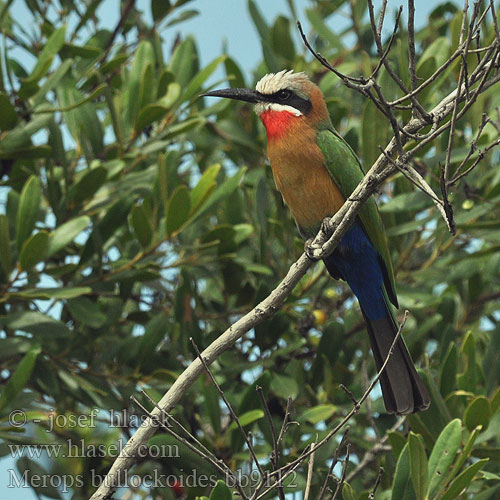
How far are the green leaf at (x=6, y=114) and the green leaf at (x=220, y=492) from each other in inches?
79.0

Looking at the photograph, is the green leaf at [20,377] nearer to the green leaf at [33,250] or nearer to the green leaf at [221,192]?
the green leaf at [33,250]

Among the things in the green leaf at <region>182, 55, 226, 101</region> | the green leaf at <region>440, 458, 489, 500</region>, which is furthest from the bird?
the green leaf at <region>440, 458, 489, 500</region>

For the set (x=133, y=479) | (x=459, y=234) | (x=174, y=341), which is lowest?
(x=133, y=479)

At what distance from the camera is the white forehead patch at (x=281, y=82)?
416 centimetres

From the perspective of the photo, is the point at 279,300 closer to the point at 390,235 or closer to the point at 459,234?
the point at 390,235

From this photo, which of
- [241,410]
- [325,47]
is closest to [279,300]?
[241,410]

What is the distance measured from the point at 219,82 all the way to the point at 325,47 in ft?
4.18

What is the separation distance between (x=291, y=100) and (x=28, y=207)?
1332 mm

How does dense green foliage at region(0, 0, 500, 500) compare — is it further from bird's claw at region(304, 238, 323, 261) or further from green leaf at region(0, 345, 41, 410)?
bird's claw at region(304, 238, 323, 261)

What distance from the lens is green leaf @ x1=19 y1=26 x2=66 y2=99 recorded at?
398cm

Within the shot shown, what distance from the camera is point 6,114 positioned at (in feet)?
12.7

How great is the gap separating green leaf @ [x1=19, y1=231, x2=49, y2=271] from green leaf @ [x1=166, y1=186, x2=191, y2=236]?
1.81 ft

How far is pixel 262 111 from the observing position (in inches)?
164

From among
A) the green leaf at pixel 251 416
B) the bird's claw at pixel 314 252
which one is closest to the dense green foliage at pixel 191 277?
the green leaf at pixel 251 416
